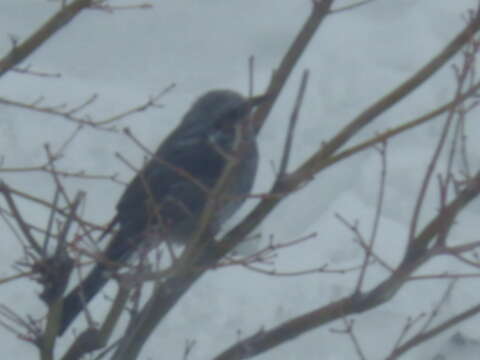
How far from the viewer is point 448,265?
480 cm

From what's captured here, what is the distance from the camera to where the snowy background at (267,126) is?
4.55 m

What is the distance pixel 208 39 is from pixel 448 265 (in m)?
2.45

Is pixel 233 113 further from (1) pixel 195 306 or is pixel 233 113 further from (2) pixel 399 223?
(2) pixel 399 223

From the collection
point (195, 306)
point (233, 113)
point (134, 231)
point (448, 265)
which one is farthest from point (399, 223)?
point (134, 231)

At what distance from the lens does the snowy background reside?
4.55 meters

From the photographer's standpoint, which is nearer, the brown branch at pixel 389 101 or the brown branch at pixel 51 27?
the brown branch at pixel 389 101

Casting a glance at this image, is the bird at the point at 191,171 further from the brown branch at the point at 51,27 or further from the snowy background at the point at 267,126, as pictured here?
the brown branch at the point at 51,27

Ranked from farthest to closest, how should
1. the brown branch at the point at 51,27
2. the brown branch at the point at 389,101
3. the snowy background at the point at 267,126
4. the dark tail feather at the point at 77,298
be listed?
the snowy background at the point at 267,126, the dark tail feather at the point at 77,298, the brown branch at the point at 51,27, the brown branch at the point at 389,101

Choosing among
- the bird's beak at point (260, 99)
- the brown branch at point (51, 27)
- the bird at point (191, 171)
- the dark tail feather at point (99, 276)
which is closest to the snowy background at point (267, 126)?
the bird at point (191, 171)

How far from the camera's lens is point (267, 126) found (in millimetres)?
5883

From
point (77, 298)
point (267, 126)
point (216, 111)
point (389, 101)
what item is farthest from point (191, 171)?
point (389, 101)

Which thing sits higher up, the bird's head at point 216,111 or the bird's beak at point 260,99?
the bird's head at point 216,111

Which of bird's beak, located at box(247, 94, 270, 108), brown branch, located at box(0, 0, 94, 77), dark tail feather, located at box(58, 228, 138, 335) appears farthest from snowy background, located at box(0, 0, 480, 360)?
brown branch, located at box(0, 0, 94, 77)

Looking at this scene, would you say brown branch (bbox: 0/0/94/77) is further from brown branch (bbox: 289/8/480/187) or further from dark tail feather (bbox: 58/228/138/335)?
dark tail feather (bbox: 58/228/138/335)
